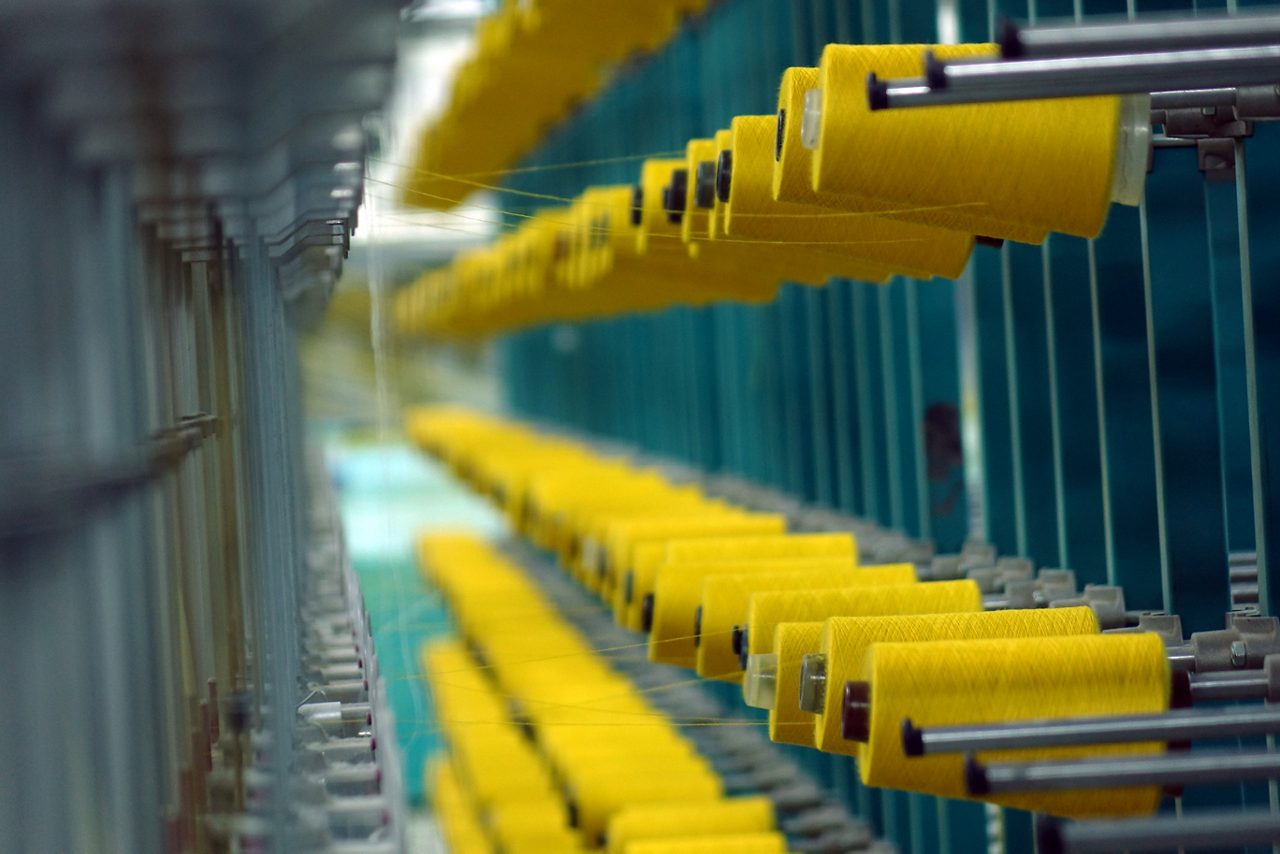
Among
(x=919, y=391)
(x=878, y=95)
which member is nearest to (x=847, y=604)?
(x=878, y=95)

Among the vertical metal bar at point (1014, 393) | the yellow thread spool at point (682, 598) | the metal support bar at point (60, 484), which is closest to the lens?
the metal support bar at point (60, 484)

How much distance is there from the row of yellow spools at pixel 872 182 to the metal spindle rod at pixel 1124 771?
0.33 m

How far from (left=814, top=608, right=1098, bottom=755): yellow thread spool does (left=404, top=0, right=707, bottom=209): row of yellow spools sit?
1.81 feet

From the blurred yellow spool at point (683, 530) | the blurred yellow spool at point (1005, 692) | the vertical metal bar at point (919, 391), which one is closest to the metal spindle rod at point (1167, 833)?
the blurred yellow spool at point (1005, 692)

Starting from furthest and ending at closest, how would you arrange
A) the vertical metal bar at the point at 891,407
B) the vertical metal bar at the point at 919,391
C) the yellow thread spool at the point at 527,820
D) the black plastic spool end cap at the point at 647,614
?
the yellow thread spool at the point at 527,820, the vertical metal bar at the point at 891,407, the vertical metal bar at the point at 919,391, the black plastic spool end cap at the point at 647,614

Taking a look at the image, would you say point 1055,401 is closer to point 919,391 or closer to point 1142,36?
point 919,391

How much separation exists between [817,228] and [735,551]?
0.60 metres

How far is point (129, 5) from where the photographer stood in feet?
1.99

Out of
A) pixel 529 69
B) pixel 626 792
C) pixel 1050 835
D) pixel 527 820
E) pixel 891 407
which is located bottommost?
pixel 527 820

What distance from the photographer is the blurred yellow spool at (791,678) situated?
1290 mm

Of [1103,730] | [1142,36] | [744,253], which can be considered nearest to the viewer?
[1142,36]

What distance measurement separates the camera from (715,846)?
200 cm

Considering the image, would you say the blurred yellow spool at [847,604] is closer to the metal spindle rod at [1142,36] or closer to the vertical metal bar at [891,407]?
the metal spindle rod at [1142,36]

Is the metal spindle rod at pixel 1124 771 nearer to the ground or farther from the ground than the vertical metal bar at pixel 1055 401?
nearer to the ground
